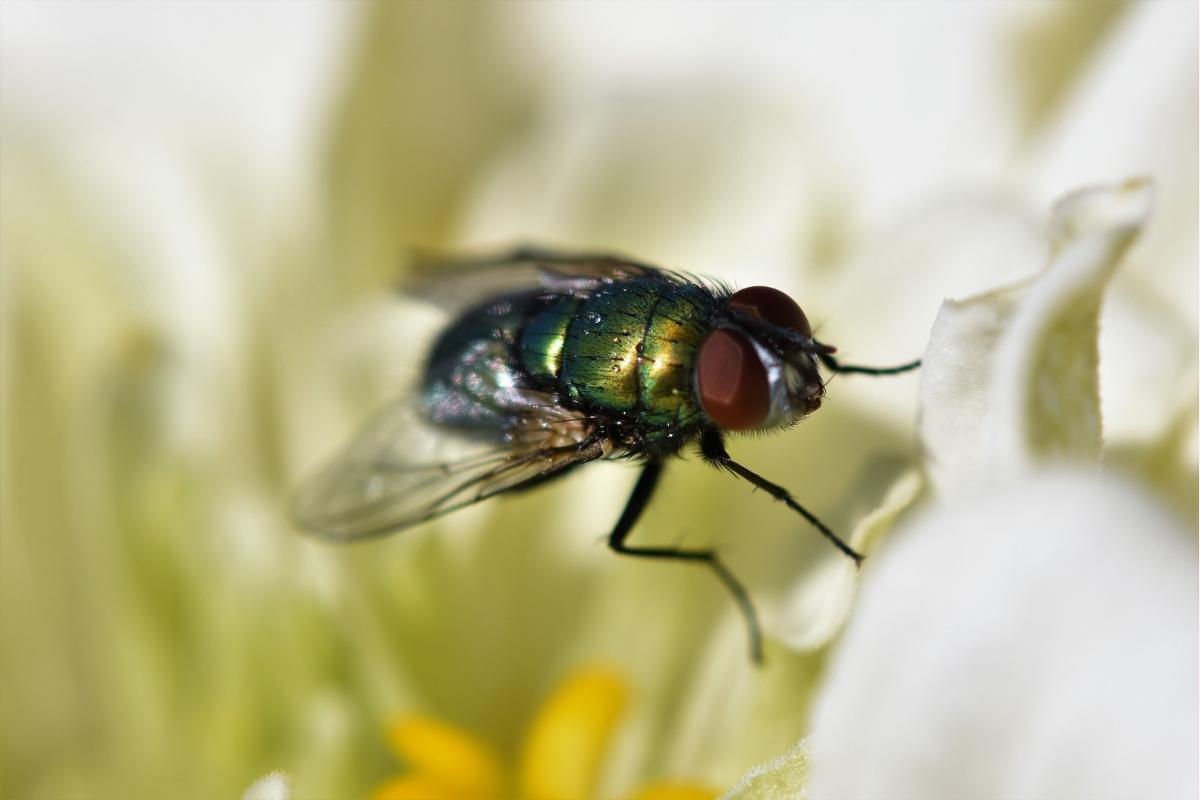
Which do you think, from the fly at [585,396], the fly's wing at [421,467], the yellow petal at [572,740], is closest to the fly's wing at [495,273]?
the fly at [585,396]

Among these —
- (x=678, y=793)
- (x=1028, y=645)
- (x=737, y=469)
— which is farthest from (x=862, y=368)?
(x=1028, y=645)

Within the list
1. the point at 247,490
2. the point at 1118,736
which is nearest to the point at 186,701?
the point at 247,490

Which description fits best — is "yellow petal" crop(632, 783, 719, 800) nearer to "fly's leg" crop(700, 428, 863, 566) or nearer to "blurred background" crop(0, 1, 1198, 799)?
"blurred background" crop(0, 1, 1198, 799)

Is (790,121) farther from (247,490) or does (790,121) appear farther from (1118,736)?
(1118,736)

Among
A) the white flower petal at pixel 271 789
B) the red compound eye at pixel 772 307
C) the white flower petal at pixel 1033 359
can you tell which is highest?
the white flower petal at pixel 1033 359

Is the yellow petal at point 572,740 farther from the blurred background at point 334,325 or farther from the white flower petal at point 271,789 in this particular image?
the white flower petal at point 271,789

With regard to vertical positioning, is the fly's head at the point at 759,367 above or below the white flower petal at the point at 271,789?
above

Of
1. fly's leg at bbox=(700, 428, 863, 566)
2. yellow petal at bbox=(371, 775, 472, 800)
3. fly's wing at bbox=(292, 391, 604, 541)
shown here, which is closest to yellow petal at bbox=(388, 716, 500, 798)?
yellow petal at bbox=(371, 775, 472, 800)
